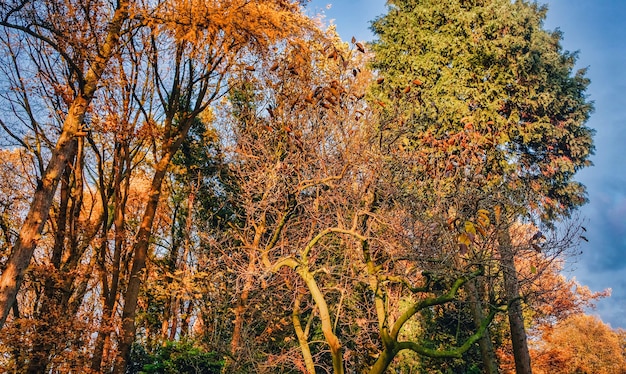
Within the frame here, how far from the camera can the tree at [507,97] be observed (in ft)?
34.4

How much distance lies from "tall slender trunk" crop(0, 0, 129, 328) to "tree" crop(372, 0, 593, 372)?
6233mm

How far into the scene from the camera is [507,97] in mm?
10672

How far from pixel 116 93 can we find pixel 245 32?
352 cm

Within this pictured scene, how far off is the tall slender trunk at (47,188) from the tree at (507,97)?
6.23 metres

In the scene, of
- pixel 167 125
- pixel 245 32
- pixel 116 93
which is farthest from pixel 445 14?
pixel 116 93

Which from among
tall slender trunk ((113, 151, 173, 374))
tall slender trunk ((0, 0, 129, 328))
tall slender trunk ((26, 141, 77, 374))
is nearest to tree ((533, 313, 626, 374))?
tall slender trunk ((113, 151, 173, 374))

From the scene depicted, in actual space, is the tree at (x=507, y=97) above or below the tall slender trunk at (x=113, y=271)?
above

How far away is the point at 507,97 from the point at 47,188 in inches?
410

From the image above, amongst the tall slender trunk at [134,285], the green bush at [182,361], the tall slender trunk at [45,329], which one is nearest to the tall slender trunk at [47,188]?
the tall slender trunk at [45,329]

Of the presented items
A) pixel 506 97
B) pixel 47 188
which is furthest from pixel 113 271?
pixel 506 97

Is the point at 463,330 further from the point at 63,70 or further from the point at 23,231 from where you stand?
the point at 63,70

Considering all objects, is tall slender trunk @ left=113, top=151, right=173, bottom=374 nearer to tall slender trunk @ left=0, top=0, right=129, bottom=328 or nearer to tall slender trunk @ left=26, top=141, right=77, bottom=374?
tall slender trunk @ left=26, top=141, right=77, bottom=374

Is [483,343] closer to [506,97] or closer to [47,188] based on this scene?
[506,97]

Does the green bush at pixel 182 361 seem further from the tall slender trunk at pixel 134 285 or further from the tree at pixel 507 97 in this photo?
the tree at pixel 507 97
